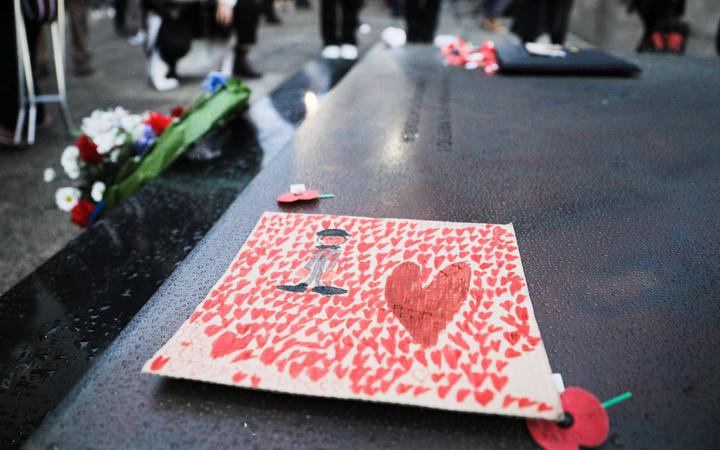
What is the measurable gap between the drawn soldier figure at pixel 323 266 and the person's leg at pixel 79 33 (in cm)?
434

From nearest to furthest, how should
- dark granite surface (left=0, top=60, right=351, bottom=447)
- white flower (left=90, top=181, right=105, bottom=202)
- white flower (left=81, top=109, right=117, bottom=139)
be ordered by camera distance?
dark granite surface (left=0, top=60, right=351, bottom=447) < white flower (left=90, top=181, right=105, bottom=202) < white flower (left=81, top=109, right=117, bottom=139)

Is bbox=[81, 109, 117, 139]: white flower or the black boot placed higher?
bbox=[81, 109, 117, 139]: white flower

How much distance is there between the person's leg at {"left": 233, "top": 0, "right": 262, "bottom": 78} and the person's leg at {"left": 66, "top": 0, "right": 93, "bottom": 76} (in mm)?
1369

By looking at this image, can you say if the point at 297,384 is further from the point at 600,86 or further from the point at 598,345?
the point at 600,86

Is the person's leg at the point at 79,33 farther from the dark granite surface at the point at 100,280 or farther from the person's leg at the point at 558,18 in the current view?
the person's leg at the point at 558,18

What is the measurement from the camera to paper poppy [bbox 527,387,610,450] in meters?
0.45

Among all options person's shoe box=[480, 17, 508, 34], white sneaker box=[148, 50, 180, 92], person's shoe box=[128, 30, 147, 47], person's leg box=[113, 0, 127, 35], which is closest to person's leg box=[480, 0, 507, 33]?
person's shoe box=[480, 17, 508, 34]

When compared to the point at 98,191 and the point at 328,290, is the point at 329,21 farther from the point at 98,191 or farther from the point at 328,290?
the point at 328,290

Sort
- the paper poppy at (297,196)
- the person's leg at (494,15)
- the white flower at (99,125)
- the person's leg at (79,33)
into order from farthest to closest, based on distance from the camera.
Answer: the person's leg at (494,15) < the person's leg at (79,33) < the white flower at (99,125) < the paper poppy at (297,196)

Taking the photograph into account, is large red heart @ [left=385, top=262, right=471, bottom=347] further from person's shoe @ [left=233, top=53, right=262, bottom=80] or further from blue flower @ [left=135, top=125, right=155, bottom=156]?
person's shoe @ [left=233, top=53, right=262, bottom=80]

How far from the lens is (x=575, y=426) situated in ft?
1.53

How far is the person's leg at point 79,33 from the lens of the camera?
13.7 ft

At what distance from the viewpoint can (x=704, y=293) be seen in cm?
67

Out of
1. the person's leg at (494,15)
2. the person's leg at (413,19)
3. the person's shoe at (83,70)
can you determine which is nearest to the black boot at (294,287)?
the person's leg at (413,19)
